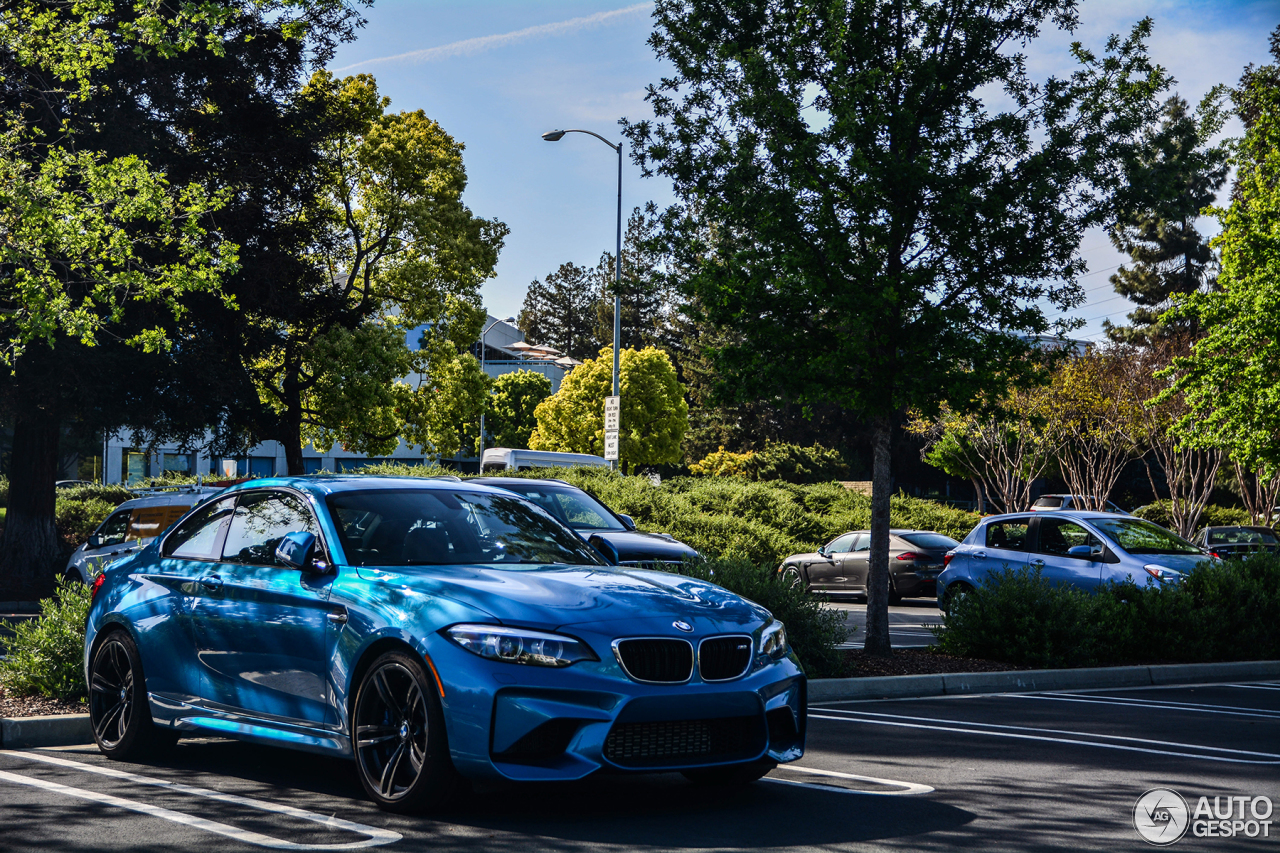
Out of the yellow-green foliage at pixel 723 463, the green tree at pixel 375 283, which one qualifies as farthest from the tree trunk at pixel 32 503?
the yellow-green foliage at pixel 723 463

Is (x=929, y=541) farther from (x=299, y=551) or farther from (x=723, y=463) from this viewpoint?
(x=723, y=463)

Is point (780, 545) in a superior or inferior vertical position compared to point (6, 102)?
inferior

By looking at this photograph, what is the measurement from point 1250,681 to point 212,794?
33.2 ft

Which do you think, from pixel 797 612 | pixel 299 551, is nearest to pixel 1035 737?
pixel 797 612

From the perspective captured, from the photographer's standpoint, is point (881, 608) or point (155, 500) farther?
point (155, 500)

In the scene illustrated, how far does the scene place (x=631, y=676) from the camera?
18.0ft

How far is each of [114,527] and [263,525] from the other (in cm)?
1114

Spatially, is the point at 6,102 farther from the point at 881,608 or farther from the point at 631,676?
the point at 631,676

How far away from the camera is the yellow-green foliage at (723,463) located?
59594 mm

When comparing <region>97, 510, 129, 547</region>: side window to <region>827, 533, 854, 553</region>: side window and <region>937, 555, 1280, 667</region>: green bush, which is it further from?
<region>827, 533, 854, 553</region>: side window

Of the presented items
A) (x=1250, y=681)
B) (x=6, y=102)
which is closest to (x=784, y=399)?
(x=1250, y=681)

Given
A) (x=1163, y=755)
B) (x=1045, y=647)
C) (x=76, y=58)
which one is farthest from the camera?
(x=76, y=58)

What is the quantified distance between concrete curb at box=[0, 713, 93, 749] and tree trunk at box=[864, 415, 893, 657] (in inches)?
283

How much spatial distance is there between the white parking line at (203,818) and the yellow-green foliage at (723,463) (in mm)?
51956
